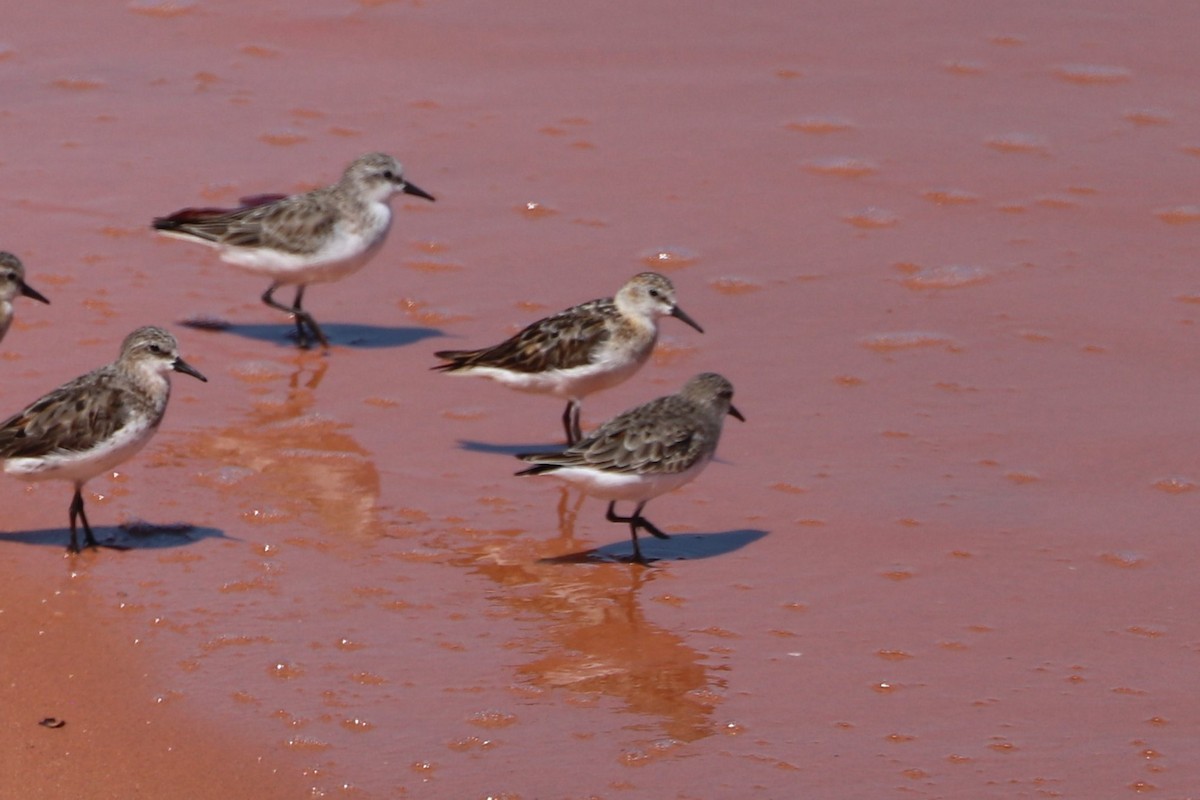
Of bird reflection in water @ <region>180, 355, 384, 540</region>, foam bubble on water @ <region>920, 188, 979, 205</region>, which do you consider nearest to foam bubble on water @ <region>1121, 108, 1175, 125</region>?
foam bubble on water @ <region>920, 188, 979, 205</region>

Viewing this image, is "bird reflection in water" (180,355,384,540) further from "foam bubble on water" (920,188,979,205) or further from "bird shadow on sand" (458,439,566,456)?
"foam bubble on water" (920,188,979,205)

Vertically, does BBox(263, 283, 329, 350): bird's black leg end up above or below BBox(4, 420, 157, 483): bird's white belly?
below

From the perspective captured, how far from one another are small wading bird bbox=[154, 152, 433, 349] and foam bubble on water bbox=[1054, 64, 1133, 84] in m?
6.34

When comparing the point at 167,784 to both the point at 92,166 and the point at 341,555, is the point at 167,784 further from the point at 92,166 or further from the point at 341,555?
the point at 92,166

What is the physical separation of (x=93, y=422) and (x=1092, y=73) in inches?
393

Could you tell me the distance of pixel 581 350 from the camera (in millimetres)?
10898

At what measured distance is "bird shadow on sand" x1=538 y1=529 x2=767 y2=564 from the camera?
383 inches

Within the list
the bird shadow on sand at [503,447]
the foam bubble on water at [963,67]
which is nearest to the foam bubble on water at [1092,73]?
the foam bubble on water at [963,67]

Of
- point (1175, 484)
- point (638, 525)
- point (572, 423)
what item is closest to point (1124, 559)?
point (1175, 484)

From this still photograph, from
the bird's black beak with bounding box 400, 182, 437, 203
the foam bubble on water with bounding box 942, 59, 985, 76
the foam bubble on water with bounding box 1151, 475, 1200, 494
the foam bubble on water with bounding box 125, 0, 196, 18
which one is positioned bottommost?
the foam bubble on water with bounding box 1151, 475, 1200, 494

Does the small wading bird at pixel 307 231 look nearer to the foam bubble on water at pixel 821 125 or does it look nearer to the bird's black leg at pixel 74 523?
the bird's black leg at pixel 74 523

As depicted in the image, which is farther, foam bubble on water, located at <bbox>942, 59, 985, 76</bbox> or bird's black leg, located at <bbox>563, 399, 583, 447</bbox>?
foam bubble on water, located at <bbox>942, 59, 985, 76</bbox>

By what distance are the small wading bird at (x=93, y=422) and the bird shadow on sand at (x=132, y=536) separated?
4.0 inches

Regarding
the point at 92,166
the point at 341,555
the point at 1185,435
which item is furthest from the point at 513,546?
the point at 92,166
